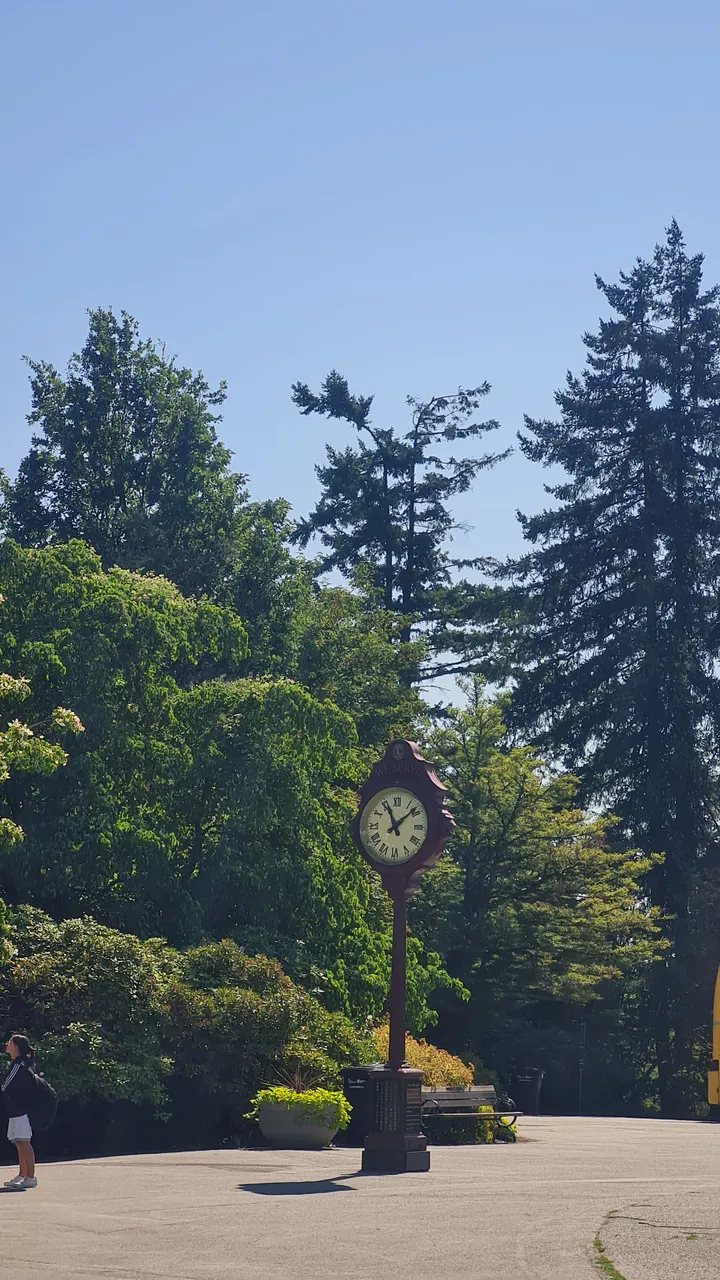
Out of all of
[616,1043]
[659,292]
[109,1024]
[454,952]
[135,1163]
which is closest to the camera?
[135,1163]

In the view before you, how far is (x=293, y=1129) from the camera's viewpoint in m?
20.5

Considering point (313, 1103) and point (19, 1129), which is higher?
point (313, 1103)

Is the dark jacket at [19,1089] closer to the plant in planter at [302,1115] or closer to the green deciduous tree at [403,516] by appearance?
the plant in planter at [302,1115]

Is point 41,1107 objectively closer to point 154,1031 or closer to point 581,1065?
point 154,1031

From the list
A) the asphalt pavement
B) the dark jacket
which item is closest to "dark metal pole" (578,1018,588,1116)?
the asphalt pavement

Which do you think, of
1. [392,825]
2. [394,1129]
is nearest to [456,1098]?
[394,1129]

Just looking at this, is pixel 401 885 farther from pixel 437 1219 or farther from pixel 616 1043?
pixel 616 1043

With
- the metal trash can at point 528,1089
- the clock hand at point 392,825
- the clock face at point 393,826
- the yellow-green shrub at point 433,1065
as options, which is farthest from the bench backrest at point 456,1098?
the metal trash can at point 528,1089

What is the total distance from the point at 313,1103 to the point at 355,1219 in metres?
7.30

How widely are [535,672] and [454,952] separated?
66.7 ft

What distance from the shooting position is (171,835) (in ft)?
87.5

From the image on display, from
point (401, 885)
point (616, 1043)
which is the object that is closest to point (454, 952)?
point (616, 1043)

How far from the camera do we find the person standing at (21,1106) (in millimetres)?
14961

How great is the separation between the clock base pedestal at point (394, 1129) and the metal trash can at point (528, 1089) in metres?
19.6
